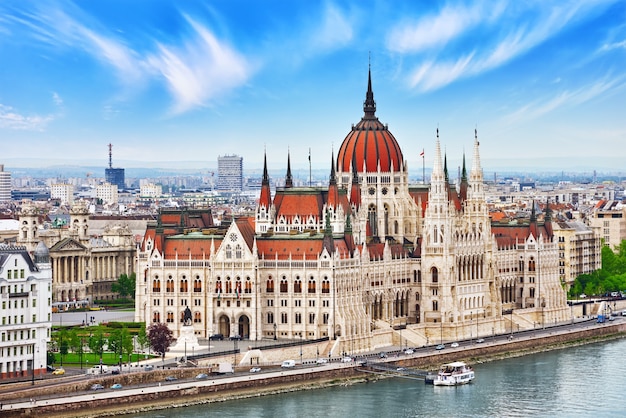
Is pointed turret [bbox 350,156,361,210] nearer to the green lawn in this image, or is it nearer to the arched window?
the arched window

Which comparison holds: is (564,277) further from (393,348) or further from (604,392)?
(604,392)

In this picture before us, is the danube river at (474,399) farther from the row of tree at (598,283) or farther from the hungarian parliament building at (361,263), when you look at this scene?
the row of tree at (598,283)

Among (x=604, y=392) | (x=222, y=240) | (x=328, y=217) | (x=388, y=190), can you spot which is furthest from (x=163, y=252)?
(x=604, y=392)

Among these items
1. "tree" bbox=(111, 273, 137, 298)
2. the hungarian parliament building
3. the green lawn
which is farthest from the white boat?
"tree" bbox=(111, 273, 137, 298)

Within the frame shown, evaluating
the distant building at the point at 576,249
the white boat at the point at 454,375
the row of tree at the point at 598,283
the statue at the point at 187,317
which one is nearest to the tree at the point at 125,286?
the distant building at the point at 576,249

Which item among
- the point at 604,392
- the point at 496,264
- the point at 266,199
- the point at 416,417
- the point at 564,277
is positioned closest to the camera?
the point at 416,417

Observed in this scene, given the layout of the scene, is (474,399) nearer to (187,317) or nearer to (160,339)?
(160,339)
